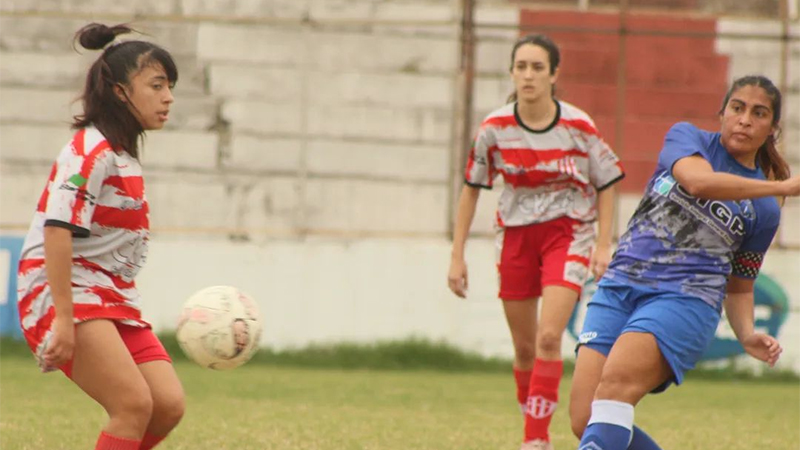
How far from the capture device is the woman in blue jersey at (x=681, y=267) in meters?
4.59

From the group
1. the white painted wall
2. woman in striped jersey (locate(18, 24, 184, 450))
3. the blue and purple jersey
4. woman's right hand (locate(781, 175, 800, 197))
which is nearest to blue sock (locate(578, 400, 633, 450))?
the blue and purple jersey

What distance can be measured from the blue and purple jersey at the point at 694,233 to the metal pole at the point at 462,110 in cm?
672

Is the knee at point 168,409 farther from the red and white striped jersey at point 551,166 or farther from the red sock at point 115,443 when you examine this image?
the red and white striped jersey at point 551,166

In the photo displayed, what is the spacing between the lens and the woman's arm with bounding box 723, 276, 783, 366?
4.88 m

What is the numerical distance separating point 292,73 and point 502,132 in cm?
637

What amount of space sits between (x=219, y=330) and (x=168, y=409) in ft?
1.94

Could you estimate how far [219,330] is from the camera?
4.93 meters

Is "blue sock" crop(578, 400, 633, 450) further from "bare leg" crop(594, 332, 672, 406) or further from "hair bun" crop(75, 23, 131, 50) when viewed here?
"hair bun" crop(75, 23, 131, 50)

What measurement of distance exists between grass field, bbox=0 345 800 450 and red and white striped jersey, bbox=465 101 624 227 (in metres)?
1.21

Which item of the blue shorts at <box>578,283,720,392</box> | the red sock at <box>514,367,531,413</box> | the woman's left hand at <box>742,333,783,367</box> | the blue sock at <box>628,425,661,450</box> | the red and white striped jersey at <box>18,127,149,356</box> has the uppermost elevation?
the red and white striped jersey at <box>18,127,149,356</box>

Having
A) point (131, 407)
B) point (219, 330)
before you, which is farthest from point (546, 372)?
point (131, 407)

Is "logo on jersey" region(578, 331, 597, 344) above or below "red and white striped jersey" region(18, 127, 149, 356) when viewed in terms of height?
below

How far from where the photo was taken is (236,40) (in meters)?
12.8

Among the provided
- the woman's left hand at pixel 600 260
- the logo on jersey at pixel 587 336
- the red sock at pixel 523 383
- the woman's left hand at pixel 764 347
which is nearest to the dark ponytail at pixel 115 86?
the logo on jersey at pixel 587 336
